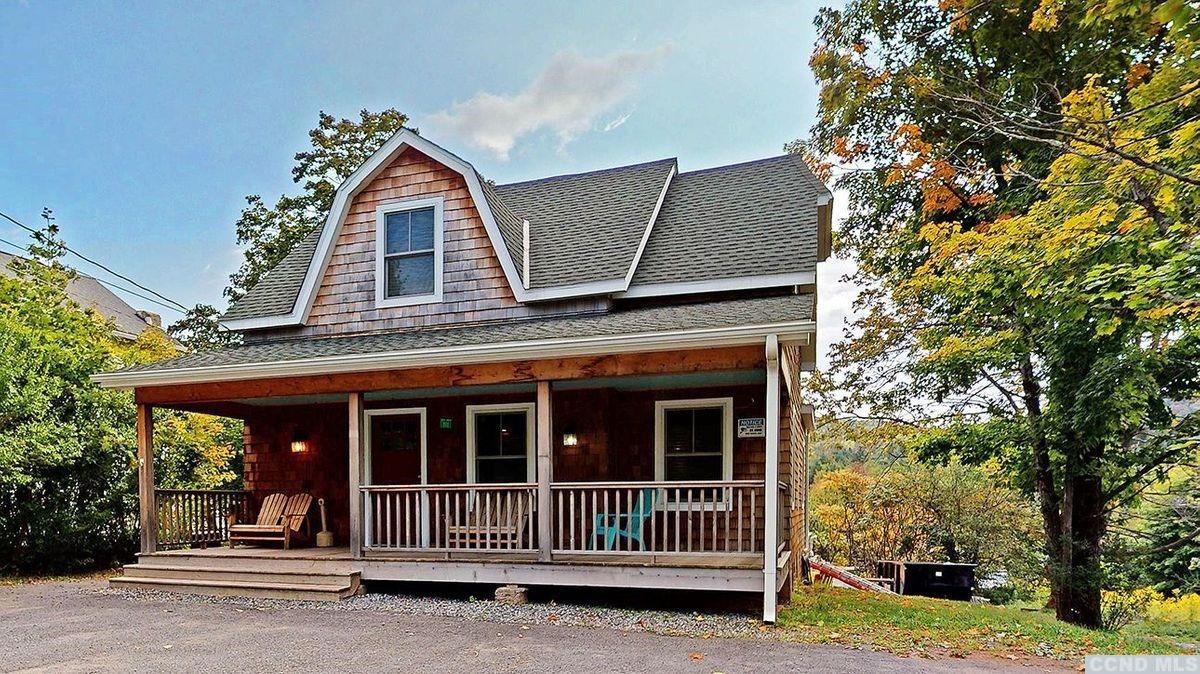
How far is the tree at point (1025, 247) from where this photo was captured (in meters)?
6.52

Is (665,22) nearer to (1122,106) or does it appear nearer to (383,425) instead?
(1122,106)

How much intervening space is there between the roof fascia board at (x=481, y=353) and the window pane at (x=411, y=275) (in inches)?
89.0

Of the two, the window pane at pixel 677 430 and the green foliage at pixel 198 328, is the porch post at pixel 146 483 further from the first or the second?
the green foliage at pixel 198 328

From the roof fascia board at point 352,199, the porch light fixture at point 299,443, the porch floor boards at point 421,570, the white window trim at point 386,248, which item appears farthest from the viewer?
the porch light fixture at point 299,443

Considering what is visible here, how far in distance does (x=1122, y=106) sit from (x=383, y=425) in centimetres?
1161

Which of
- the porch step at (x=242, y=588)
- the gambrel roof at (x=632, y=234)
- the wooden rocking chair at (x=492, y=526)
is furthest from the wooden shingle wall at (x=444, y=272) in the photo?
the porch step at (x=242, y=588)

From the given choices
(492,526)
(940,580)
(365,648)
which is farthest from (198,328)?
(940,580)

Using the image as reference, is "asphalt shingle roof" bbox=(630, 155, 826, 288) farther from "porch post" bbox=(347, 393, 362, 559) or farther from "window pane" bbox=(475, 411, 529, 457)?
"porch post" bbox=(347, 393, 362, 559)

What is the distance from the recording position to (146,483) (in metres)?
9.02

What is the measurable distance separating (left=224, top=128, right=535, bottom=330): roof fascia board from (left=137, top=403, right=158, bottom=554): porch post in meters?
2.27

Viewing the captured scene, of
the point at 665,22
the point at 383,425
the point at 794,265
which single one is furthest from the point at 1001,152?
the point at 383,425

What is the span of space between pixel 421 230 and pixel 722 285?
4.54 m

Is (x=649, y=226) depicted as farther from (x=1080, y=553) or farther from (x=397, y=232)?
(x=1080, y=553)

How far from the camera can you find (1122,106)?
960 cm
